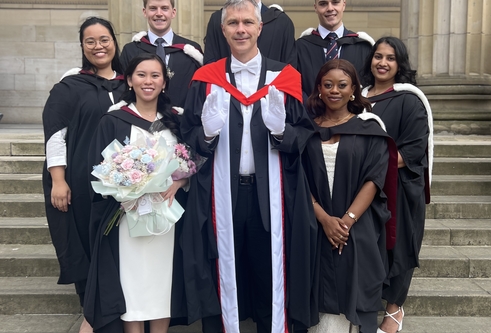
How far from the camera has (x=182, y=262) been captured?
324cm

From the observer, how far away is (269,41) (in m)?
3.87

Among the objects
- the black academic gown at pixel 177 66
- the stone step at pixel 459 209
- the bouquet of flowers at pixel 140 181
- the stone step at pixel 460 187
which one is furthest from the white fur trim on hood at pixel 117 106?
the stone step at pixel 460 187

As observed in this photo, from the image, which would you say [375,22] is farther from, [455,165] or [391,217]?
[391,217]

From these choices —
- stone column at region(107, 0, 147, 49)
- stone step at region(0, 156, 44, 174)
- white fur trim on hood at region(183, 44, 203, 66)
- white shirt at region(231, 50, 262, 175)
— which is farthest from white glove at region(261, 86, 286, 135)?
stone column at region(107, 0, 147, 49)

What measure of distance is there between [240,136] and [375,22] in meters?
8.71

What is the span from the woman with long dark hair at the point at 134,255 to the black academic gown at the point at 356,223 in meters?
0.91

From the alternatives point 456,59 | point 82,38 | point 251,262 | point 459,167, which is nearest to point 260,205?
point 251,262

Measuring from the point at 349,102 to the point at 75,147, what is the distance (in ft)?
6.25

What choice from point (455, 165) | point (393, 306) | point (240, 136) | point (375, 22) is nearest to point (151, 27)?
point (240, 136)

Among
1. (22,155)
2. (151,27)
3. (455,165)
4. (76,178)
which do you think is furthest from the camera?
(22,155)

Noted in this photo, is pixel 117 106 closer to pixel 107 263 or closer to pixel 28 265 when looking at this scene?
pixel 107 263

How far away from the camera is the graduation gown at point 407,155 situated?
3.49m

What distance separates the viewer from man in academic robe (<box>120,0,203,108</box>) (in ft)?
13.1

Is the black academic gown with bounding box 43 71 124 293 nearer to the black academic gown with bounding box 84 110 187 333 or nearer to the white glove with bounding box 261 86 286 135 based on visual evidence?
the black academic gown with bounding box 84 110 187 333
